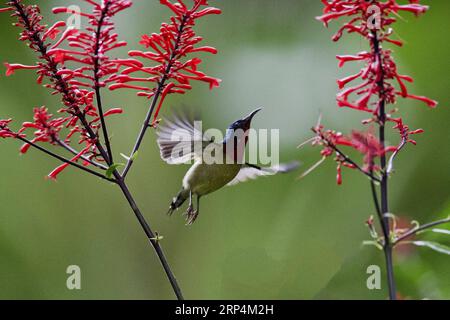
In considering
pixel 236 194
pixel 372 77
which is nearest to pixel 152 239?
pixel 372 77

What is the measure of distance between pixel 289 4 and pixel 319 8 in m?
0.19

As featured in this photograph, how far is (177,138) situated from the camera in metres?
1.78

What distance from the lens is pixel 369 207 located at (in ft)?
11.6

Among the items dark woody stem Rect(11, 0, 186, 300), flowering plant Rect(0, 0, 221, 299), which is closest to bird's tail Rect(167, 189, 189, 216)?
flowering plant Rect(0, 0, 221, 299)

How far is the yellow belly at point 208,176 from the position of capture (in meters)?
2.01

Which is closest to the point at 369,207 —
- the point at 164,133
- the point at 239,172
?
the point at 239,172

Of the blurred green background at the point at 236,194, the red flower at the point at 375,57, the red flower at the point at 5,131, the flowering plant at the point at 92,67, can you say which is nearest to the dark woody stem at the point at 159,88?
the flowering plant at the point at 92,67

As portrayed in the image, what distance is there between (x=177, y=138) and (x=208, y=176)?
295 mm

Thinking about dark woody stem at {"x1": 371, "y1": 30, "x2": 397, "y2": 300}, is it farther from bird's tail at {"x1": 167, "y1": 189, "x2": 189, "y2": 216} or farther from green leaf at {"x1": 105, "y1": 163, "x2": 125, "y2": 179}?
bird's tail at {"x1": 167, "y1": 189, "x2": 189, "y2": 216}

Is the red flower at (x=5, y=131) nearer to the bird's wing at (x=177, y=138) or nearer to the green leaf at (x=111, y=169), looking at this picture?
the green leaf at (x=111, y=169)

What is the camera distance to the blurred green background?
3424mm

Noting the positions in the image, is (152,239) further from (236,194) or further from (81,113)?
(236,194)
